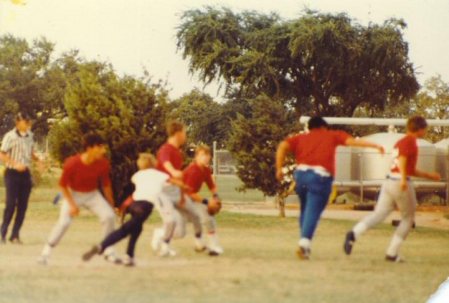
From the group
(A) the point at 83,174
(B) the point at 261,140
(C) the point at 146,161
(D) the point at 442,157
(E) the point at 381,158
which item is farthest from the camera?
(E) the point at 381,158

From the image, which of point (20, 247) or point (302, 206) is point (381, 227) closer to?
point (302, 206)

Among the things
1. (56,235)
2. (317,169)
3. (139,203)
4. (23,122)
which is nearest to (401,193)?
(317,169)

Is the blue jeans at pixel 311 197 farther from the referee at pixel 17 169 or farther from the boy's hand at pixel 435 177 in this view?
the referee at pixel 17 169

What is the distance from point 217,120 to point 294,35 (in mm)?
555

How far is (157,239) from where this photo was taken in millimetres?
7449

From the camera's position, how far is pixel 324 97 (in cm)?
719

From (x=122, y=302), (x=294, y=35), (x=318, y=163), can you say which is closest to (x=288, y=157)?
(x=318, y=163)

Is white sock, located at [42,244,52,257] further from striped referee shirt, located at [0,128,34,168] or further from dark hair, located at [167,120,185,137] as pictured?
→ dark hair, located at [167,120,185,137]

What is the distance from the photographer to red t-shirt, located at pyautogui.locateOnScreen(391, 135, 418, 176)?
25.0ft

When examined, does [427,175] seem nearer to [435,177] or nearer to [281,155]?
[435,177]

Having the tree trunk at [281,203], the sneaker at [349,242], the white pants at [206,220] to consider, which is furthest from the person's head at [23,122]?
the sneaker at [349,242]

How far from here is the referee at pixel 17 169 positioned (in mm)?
7301

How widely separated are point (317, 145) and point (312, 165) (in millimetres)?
119

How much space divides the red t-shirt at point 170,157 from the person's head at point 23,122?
2.20ft
